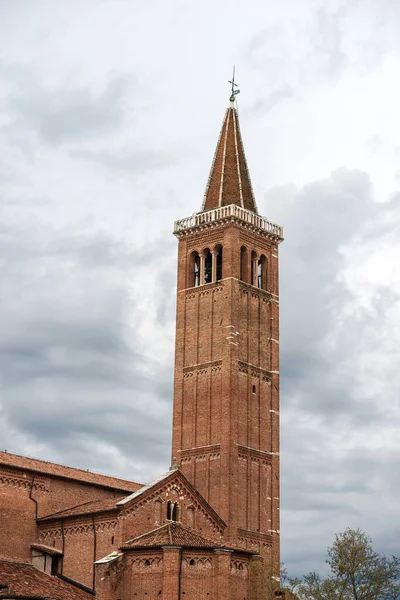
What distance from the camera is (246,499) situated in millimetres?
59312

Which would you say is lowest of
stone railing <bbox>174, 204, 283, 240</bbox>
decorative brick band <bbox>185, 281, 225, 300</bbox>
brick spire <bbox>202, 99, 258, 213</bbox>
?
decorative brick band <bbox>185, 281, 225, 300</bbox>

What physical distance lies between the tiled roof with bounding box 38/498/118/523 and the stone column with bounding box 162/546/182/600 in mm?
4399

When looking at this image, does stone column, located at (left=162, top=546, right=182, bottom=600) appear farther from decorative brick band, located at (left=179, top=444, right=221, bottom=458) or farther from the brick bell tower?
decorative brick band, located at (left=179, top=444, right=221, bottom=458)

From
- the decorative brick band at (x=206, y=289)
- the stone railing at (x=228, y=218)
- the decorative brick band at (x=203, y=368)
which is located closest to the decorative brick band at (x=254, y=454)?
the decorative brick band at (x=203, y=368)

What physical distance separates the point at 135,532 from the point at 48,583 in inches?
176

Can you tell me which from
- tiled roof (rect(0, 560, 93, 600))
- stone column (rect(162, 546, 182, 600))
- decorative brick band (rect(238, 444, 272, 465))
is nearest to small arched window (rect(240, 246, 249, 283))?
decorative brick band (rect(238, 444, 272, 465))

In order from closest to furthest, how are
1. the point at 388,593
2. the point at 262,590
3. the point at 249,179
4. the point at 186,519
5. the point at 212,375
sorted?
the point at 388,593 → the point at 262,590 → the point at 186,519 → the point at 212,375 → the point at 249,179

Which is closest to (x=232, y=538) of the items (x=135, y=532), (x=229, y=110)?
(x=135, y=532)

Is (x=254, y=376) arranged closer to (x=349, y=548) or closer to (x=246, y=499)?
(x=246, y=499)

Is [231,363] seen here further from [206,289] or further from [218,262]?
[218,262]

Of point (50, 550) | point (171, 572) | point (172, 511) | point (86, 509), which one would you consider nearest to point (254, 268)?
point (172, 511)

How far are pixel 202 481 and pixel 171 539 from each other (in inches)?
529

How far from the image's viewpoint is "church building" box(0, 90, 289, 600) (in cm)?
4616

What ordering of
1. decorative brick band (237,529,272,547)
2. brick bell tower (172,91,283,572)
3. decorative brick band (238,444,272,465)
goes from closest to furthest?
decorative brick band (237,529,272,547)
brick bell tower (172,91,283,572)
decorative brick band (238,444,272,465)
